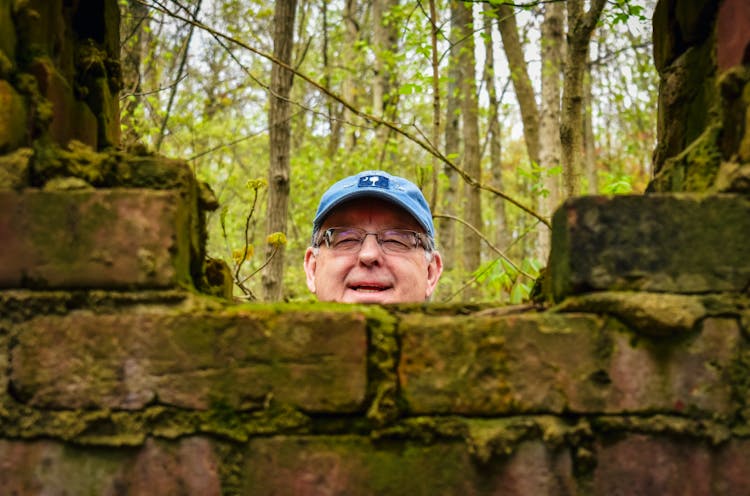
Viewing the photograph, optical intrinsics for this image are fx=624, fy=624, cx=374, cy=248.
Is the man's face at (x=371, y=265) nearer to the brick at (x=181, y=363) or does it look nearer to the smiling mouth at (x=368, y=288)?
the smiling mouth at (x=368, y=288)

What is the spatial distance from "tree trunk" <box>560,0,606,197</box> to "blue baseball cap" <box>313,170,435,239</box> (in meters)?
1.28

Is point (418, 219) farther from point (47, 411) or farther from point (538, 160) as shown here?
point (538, 160)

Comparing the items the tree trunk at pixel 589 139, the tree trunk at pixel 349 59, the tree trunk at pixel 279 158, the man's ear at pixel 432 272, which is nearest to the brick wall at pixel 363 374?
the man's ear at pixel 432 272

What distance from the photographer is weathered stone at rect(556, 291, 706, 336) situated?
42.3 inches

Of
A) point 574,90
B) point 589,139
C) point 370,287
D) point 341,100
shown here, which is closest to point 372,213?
point 370,287

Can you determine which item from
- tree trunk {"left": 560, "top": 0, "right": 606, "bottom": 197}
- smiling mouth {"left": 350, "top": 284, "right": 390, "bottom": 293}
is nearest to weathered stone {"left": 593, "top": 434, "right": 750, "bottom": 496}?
smiling mouth {"left": 350, "top": 284, "right": 390, "bottom": 293}

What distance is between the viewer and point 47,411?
3.50 feet

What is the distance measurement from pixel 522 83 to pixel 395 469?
5.97 meters

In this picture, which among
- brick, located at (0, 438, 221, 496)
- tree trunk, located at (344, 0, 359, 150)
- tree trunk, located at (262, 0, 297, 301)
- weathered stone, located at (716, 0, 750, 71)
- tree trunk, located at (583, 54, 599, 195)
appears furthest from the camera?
tree trunk, located at (583, 54, 599, 195)

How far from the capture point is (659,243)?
111cm

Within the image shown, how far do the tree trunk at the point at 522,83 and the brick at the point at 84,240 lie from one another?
18.5 feet

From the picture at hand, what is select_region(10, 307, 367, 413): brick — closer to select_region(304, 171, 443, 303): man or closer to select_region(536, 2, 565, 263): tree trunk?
select_region(304, 171, 443, 303): man

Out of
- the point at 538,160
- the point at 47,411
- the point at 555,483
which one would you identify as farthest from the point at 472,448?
the point at 538,160

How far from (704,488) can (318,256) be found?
1616 millimetres
